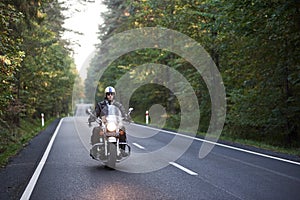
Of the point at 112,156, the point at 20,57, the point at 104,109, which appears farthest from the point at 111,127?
the point at 20,57

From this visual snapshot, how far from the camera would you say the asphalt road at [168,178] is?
21.1 feet

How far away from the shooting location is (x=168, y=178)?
7891 millimetres

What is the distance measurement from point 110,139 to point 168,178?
1.79 meters

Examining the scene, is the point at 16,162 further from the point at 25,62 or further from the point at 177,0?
the point at 177,0

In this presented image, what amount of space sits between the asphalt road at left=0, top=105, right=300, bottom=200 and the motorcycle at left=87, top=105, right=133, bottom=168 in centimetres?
34

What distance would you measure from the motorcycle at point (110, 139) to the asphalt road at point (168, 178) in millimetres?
335

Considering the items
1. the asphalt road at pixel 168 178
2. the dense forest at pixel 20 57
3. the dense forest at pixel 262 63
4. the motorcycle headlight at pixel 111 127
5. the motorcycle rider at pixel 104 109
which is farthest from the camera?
the dense forest at pixel 262 63

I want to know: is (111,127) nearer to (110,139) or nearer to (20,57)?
(110,139)

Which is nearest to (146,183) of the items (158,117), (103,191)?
(103,191)

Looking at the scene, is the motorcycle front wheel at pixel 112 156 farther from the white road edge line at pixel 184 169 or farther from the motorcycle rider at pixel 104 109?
the white road edge line at pixel 184 169

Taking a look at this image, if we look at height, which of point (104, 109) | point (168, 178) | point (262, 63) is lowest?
point (168, 178)

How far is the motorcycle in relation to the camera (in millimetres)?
8781

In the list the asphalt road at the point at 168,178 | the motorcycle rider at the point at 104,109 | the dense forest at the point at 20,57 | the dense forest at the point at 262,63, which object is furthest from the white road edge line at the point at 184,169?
the dense forest at the point at 262,63

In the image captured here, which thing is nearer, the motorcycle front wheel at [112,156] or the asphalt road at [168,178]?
the asphalt road at [168,178]
